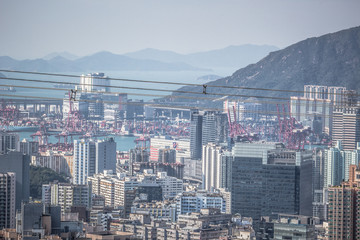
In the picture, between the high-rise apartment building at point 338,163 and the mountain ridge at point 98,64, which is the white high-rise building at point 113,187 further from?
the mountain ridge at point 98,64

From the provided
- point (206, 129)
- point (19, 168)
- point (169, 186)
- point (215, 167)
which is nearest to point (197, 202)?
point (19, 168)

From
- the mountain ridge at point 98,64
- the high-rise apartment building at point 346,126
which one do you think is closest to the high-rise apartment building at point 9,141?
the high-rise apartment building at point 346,126

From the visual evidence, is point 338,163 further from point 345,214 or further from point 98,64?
point 98,64

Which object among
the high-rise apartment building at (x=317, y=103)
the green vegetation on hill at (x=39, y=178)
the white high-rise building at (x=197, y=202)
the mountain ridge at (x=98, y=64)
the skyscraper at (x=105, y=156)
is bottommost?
the white high-rise building at (x=197, y=202)

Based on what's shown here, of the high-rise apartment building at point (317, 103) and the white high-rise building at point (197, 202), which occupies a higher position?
the high-rise apartment building at point (317, 103)

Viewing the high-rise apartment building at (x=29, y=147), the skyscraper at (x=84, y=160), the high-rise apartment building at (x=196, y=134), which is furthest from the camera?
the high-rise apartment building at (x=196, y=134)

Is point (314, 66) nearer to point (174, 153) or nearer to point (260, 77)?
point (260, 77)
